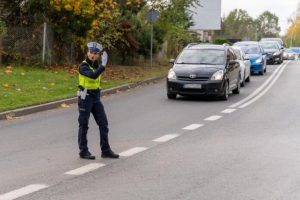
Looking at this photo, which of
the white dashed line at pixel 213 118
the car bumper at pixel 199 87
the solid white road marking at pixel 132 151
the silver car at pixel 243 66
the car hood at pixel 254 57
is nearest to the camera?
the solid white road marking at pixel 132 151

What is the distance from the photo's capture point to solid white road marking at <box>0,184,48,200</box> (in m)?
7.16

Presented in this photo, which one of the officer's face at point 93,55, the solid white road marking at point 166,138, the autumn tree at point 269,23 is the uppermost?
the autumn tree at point 269,23

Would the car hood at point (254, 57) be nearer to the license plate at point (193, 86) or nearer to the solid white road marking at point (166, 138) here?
the license plate at point (193, 86)

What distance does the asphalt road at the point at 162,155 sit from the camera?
7.54 meters

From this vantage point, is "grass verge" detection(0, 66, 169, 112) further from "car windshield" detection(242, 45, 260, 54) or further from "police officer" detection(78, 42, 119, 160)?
"car windshield" detection(242, 45, 260, 54)

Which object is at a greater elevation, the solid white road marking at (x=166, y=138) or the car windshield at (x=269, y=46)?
the car windshield at (x=269, y=46)

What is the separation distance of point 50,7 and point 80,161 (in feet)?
55.8

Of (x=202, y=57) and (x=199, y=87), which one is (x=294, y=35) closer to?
(x=202, y=57)

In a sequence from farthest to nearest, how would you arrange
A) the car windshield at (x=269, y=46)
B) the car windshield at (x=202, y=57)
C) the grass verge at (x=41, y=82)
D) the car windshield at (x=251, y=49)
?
1. the car windshield at (x=269, y=46)
2. the car windshield at (x=251, y=49)
3. the car windshield at (x=202, y=57)
4. the grass verge at (x=41, y=82)

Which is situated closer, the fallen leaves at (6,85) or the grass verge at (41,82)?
the grass verge at (41,82)

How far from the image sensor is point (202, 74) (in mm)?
18594

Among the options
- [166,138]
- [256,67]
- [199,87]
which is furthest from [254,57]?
[166,138]

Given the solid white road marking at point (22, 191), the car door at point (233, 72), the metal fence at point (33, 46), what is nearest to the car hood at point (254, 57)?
the metal fence at point (33, 46)

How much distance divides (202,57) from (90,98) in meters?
10.7
